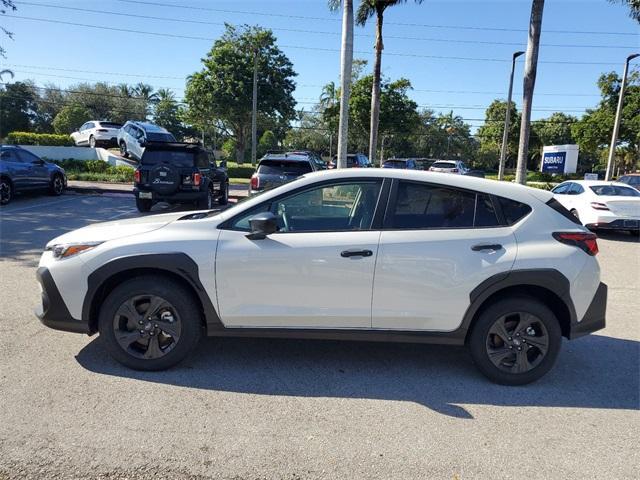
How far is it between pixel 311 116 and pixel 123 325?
2905 inches

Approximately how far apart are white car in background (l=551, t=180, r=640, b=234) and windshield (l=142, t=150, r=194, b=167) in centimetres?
954

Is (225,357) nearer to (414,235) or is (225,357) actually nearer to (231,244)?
(231,244)

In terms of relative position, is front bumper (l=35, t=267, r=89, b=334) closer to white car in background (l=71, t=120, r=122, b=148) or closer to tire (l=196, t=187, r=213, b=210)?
tire (l=196, t=187, r=213, b=210)

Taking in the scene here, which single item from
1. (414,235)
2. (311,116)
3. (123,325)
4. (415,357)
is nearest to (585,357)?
(415,357)

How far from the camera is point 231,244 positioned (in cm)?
354

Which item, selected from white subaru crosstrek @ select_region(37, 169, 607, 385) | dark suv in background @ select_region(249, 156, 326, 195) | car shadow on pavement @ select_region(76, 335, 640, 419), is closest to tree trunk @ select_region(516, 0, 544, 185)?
dark suv in background @ select_region(249, 156, 326, 195)

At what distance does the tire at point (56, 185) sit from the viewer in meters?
15.5

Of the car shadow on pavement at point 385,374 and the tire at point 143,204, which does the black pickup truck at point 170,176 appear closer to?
the tire at point 143,204

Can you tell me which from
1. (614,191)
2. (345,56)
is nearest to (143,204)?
(345,56)

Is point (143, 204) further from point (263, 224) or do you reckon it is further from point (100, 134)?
point (100, 134)

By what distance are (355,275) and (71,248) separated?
2.27 metres

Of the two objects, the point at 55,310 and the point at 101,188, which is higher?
the point at 55,310

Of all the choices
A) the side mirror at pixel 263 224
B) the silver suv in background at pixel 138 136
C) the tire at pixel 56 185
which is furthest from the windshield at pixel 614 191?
the silver suv in background at pixel 138 136

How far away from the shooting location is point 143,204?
12273 millimetres
